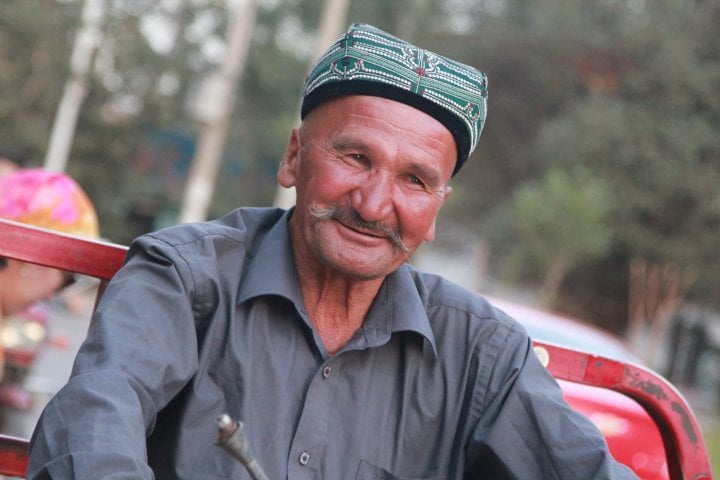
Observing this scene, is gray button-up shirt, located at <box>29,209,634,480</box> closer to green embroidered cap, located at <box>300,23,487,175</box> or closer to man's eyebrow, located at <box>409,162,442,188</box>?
man's eyebrow, located at <box>409,162,442,188</box>

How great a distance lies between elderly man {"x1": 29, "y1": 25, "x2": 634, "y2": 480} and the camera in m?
2.04

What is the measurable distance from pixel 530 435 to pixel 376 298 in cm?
45

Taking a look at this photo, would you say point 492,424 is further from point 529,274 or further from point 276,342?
point 529,274

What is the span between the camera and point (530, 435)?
2182 mm

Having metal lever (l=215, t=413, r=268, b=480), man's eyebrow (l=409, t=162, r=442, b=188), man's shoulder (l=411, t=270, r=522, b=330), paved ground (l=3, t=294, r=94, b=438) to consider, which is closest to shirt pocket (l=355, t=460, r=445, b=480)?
man's shoulder (l=411, t=270, r=522, b=330)

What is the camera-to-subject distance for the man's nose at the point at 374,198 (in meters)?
2.17

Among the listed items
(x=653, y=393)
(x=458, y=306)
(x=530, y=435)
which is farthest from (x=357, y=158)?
(x=653, y=393)

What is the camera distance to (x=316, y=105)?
92.3 inches

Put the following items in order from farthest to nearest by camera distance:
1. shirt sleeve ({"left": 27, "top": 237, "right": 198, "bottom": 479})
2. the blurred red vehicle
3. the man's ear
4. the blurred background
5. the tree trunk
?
the blurred background
the tree trunk
the blurred red vehicle
the man's ear
shirt sleeve ({"left": 27, "top": 237, "right": 198, "bottom": 479})

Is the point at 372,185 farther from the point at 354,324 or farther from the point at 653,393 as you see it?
the point at 653,393

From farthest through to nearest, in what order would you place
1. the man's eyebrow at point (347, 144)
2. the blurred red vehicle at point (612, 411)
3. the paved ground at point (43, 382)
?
the paved ground at point (43, 382)
the blurred red vehicle at point (612, 411)
the man's eyebrow at point (347, 144)

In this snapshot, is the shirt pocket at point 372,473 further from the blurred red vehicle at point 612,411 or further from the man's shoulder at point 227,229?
the blurred red vehicle at point 612,411

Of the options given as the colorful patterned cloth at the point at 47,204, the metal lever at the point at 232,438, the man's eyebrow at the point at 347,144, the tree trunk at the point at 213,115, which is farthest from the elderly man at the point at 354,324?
the tree trunk at the point at 213,115

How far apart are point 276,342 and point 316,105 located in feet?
1.79
